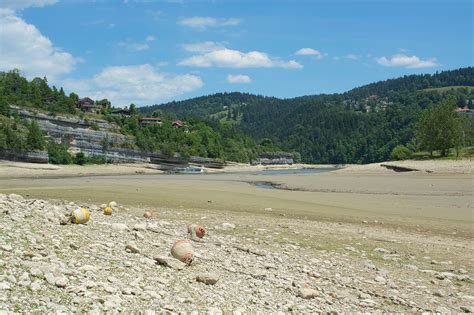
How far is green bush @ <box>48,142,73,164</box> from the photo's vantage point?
92.5m

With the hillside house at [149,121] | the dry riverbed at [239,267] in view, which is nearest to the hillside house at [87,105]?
the hillside house at [149,121]

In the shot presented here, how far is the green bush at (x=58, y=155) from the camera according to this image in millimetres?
92500

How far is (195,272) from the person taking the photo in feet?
28.0

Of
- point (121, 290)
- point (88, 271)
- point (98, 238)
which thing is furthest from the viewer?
point (98, 238)

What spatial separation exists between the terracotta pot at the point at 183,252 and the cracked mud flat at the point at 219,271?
0.22 meters

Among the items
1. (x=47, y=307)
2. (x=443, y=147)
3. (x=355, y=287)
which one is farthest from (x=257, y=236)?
(x=443, y=147)

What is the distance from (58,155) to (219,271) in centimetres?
9384

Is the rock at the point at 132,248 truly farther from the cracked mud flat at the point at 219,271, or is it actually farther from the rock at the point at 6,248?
the rock at the point at 6,248

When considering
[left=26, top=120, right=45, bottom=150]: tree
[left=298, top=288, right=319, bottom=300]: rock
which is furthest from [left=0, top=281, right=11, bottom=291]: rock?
[left=26, top=120, right=45, bottom=150]: tree

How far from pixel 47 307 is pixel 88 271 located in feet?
5.24

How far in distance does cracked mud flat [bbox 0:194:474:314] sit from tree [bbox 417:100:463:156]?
256 feet

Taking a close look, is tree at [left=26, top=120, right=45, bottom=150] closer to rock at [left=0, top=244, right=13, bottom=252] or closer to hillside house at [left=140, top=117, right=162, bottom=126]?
hillside house at [left=140, top=117, right=162, bottom=126]

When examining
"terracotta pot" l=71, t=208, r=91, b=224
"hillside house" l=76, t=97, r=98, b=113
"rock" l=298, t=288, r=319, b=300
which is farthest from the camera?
"hillside house" l=76, t=97, r=98, b=113

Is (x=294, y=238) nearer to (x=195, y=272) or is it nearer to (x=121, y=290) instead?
(x=195, y=272)
